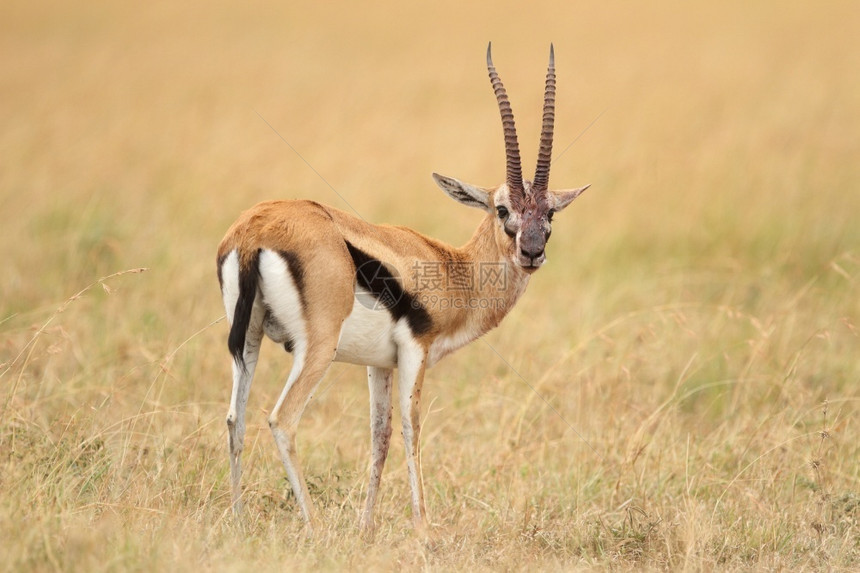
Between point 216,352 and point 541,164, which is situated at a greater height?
point 541,164

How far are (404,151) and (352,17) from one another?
10.6 metres

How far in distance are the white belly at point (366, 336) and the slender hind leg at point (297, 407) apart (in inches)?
10.4

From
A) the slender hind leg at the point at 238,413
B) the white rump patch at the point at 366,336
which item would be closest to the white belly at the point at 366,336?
the white rump patch at the point at 366,336

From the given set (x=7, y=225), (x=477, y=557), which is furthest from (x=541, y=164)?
(x=7, y=225)

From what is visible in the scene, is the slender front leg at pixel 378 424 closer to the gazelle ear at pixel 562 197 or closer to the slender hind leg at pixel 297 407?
the slender hind leg at pixel 297 407

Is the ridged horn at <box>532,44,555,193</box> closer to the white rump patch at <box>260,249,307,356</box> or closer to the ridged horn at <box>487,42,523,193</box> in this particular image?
the ridged horn at <box>487,42,523,193</box>

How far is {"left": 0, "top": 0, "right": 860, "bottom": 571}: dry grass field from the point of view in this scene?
5875 mm

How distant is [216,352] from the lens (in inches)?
347

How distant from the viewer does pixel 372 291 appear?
5820mm

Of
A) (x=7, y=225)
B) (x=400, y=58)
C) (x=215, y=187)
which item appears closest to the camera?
(x=7, y=225)

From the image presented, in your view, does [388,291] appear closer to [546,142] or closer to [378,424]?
[378,424]

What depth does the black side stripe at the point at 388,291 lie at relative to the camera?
5766mm

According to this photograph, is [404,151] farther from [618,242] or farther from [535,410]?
[535,410]

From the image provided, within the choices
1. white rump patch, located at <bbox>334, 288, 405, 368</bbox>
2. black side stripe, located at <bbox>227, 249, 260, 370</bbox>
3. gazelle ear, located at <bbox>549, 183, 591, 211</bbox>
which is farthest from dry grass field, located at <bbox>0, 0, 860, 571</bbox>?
gazelle ear, located at <bbox>549, 183, 591, 211</bbox>
